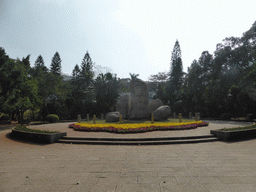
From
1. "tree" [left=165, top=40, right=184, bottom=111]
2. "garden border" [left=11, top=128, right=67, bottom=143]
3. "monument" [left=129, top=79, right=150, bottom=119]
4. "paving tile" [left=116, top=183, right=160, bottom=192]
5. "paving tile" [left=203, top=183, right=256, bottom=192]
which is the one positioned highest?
"tree" [left=165, top=40, right=184, bottom=111]

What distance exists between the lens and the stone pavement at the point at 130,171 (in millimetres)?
3799

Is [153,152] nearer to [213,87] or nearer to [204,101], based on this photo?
[213,87]

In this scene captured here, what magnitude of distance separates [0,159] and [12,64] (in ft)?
46.7

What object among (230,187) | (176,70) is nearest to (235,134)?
(230,187)

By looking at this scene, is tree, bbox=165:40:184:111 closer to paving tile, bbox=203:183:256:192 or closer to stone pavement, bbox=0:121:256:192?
stone pavement, bbox=0:121:256:192

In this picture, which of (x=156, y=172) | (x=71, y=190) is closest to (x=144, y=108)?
(x=156, y=172)

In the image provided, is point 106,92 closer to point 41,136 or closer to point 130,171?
point 41,136

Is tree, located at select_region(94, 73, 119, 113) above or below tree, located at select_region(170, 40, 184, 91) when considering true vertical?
below

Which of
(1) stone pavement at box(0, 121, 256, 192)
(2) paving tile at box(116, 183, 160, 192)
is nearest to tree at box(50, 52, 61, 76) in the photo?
(1) stone pavement at box(0, 121, 256, 192)

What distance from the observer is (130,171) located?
4656 millimetres

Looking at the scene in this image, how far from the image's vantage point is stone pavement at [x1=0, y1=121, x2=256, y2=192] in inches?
150

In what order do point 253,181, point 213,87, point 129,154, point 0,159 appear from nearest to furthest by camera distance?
1. point 253,181
2. point 0,159
3. point 129,154
4. point 213,87

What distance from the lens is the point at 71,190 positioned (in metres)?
3.62

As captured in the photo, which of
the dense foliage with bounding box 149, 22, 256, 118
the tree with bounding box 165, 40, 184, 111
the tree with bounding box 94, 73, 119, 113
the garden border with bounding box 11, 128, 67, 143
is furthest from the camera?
the tree with bounding box 165, 40, 184, 111
